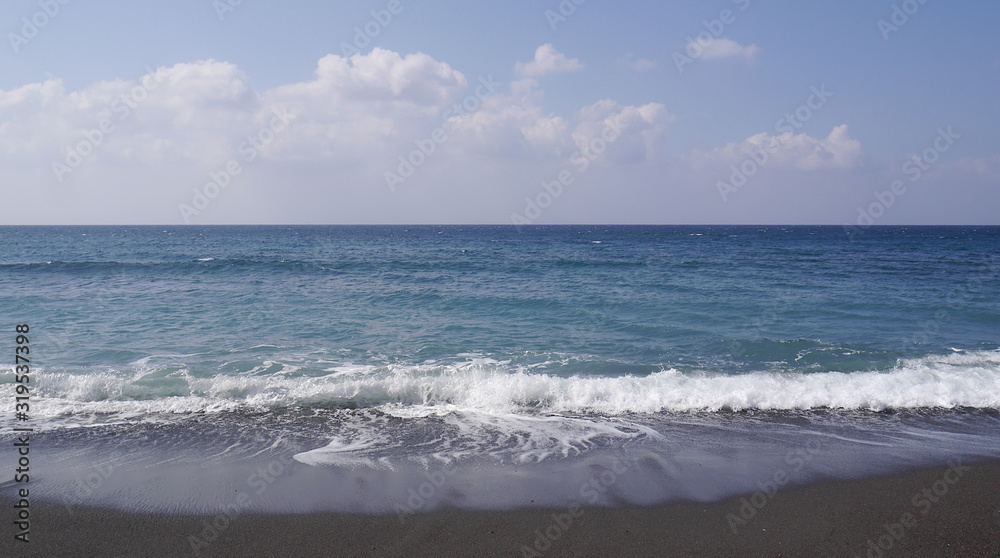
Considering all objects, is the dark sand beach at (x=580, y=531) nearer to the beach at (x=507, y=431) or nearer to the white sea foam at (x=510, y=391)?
the beach at (x=507, y=431)

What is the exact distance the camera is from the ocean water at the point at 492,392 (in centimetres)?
650

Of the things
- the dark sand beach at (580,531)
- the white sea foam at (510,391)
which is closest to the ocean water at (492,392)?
the white sea foam at (510,391)

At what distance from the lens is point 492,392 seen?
957 cm

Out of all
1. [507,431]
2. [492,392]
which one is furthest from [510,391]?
[507,431]

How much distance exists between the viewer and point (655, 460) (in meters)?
6.97

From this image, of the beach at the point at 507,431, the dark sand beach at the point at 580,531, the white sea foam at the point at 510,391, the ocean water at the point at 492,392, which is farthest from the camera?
the white sea foam at the point at 510,391

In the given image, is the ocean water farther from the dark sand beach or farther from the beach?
the dark sand beach

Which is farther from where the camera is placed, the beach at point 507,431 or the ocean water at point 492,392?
the ocean water at point 492,392

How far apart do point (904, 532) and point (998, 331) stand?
14.0 m

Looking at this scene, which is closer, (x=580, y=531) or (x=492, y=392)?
(x=580, y=531)

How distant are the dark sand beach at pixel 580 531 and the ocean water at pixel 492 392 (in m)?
0.33

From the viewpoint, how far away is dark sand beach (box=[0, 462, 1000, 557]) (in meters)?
5.01

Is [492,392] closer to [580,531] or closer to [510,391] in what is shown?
[510,391]

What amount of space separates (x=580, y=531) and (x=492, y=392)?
4.41m
